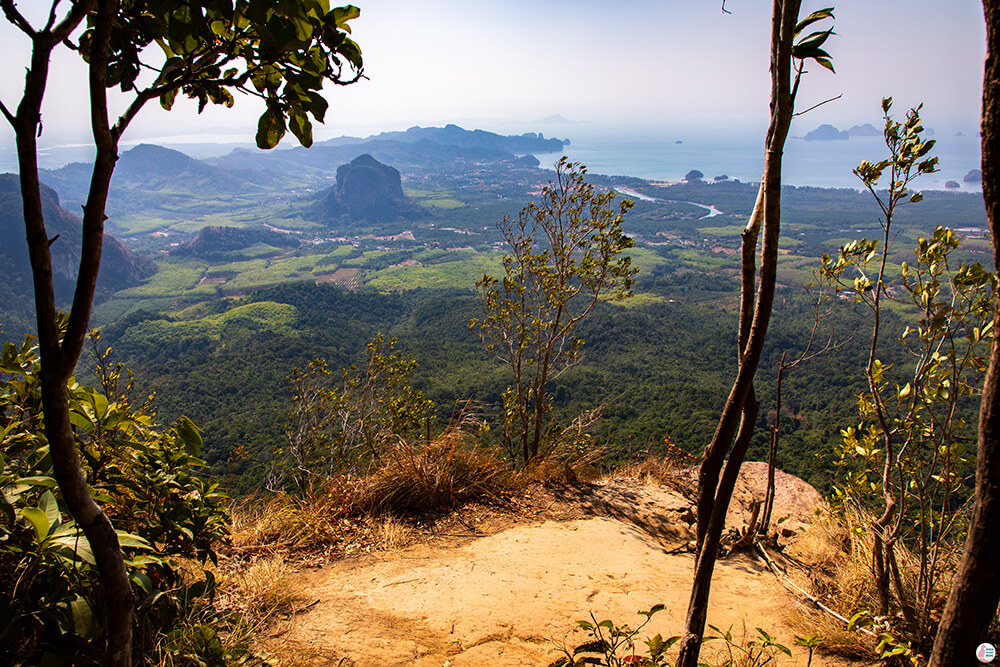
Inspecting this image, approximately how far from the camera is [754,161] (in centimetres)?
14775

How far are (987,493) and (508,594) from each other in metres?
2.18

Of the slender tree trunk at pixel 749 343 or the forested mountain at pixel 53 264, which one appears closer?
the slender tree trunk at pixel 749 343

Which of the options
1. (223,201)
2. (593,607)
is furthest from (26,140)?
(223,201)

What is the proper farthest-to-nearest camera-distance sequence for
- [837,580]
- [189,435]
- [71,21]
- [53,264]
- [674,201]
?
[674,201] → [53,264] → [837,580] → [189,435] → [71,21]

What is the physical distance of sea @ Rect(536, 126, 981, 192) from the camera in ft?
375

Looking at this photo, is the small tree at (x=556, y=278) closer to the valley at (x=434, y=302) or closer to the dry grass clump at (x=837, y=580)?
the valley at (x=434, y=302)

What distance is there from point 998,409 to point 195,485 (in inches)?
93.2

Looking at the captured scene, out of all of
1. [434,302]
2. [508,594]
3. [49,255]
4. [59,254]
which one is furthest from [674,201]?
[49,255]

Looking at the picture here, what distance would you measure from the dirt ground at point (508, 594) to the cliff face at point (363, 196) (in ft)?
400

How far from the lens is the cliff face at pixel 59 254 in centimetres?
6325

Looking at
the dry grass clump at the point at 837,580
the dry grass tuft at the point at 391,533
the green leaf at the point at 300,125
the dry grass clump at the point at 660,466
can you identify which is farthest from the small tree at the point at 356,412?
the green leaf at the point at 300,125

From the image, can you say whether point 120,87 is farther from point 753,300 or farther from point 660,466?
point 660,466

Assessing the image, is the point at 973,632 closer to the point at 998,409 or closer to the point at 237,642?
the point at 998,409

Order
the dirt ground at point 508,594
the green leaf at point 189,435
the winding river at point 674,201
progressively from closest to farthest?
the green leaf at point 189,435, the dirt ground at point 508,594, the winding river at point 674,201
